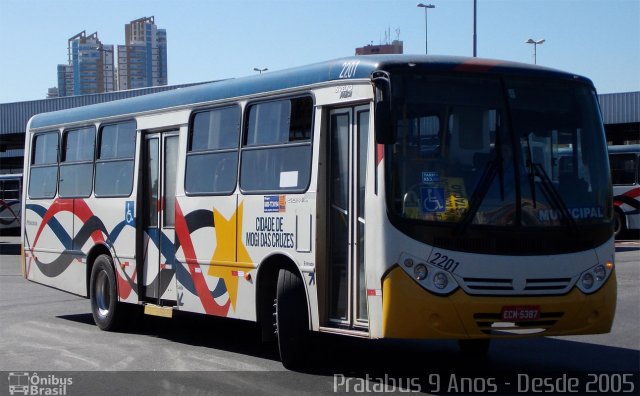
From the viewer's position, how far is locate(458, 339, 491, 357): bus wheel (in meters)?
10.5

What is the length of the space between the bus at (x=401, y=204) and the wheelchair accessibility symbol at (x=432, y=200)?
2cm

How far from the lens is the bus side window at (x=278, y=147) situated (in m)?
9.89

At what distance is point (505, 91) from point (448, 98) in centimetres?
59

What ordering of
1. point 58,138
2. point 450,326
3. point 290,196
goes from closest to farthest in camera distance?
point 450,326 < point 290,196 < point 58,138

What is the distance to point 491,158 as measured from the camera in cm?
874

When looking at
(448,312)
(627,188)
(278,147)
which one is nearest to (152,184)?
(278,147)

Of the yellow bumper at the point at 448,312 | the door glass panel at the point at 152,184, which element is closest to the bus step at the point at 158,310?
the door glass panel at the point at 152,184

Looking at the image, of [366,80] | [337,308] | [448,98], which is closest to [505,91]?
[448,98]

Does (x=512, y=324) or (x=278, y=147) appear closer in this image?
(x=512, y=324)

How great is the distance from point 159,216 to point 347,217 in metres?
4.09

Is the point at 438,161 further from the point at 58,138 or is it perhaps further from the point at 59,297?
the point at 59,297

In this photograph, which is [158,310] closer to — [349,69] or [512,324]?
[349,69]

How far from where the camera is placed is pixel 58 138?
15250mm

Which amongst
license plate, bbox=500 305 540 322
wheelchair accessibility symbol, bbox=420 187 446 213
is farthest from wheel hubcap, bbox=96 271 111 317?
license plate, bbox=500 305 540 322
